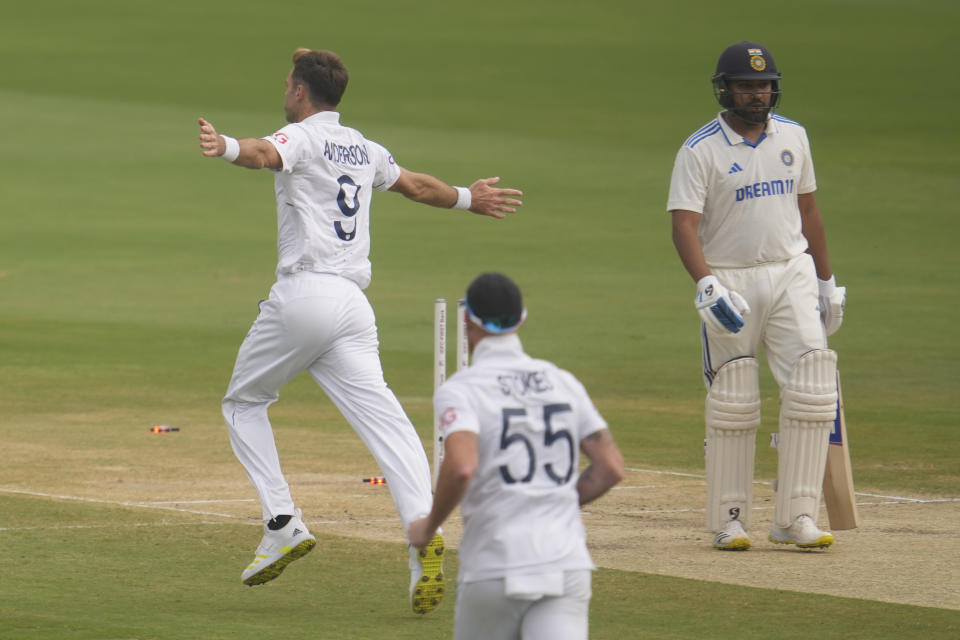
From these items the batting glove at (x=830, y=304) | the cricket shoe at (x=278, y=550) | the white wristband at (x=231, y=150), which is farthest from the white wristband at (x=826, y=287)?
the white wristband at (x=231, y=150)

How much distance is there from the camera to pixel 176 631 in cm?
773

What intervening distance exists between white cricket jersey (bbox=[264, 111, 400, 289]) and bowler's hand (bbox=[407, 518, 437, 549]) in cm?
295

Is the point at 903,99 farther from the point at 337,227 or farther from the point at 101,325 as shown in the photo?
the point at 337,227

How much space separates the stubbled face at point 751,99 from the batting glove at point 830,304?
1222 mm

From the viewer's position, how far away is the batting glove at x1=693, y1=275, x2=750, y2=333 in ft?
31.4

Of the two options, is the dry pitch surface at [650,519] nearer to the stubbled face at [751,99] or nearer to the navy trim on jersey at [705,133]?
the navy trim on jersey at [705,133]

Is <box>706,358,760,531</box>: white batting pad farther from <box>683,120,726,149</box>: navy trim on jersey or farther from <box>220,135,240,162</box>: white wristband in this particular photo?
<box>220,135,240,162</box>: white wristband

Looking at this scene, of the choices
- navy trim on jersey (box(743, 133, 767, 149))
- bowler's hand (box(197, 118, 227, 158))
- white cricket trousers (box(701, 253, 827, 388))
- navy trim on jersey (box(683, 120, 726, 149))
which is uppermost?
navy trim on jersey (box(683, 120, 726, 149))

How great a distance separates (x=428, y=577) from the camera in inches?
312

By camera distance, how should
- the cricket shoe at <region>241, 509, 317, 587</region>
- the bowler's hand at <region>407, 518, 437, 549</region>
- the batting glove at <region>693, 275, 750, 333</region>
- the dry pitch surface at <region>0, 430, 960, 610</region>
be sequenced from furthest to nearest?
the batting glove at <region>693, 275, 750, 333</region> → the dry pitch surface at <region>0, 430, 960, 610</region> → the cricket shoe at <region>241, 509, 317, 587</region> → the bowler's hand at <region>407, 518, 437, 549</region>

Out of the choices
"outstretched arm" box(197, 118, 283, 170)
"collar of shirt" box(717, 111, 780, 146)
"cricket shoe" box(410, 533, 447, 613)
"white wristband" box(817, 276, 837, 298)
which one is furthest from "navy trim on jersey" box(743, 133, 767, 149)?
"cricket shoe" box(410, 533, 447, 613)

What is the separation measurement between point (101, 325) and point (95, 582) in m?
15.2

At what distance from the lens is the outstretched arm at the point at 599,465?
224 inches

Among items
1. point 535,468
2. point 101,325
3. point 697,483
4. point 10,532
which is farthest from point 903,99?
point 535,468
